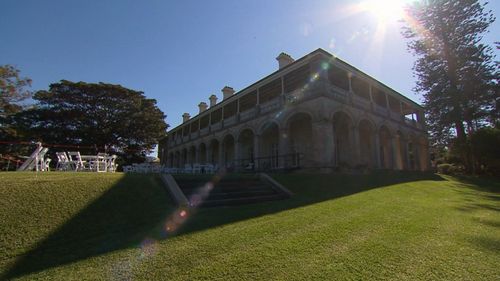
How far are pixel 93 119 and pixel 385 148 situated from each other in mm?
28548

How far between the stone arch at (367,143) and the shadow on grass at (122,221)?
1295 cm

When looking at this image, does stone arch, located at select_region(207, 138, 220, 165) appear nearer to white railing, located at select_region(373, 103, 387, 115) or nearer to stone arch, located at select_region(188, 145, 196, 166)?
stone arch, located at select_region(188, 145, 196, 166)

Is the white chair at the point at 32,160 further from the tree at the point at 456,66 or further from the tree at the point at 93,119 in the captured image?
the tree at the point at 456,66

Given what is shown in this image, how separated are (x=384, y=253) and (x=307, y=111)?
491 inches

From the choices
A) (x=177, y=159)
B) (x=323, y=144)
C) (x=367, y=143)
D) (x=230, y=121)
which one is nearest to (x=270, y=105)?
(x=230, y=121)

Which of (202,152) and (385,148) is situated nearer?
(385,148)

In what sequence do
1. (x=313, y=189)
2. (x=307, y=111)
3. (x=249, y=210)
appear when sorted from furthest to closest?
1. (x=307, y=111)
2. (x=313, y=189)
3. (x=249, y=210)

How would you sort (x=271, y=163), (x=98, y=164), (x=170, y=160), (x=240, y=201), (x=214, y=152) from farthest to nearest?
(x=170, y=160)
(x=214, y=152)
(x=271, y=163)
(x=98, y=164)
(x=240, y=201)

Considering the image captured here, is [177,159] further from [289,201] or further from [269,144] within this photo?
[289,201]

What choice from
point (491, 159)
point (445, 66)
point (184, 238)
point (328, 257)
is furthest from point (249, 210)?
point (445, 66)

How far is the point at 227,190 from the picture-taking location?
7.28 meters

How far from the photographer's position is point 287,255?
340 centimetres

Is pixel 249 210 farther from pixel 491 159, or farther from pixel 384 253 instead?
pixel 491 159

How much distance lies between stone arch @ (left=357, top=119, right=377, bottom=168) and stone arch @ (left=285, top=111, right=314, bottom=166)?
4154 millimetres
